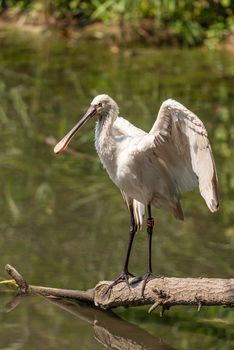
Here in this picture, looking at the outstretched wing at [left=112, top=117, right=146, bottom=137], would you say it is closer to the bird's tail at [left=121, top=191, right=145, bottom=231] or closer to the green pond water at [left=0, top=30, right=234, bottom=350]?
the bird's tail at [left=121, top=191, right=145, bottom=231]

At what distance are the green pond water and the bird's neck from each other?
1025mm

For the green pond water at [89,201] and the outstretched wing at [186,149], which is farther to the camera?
the green pond water at [89,201]

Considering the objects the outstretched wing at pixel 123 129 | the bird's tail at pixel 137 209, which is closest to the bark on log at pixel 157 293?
the bird's tail at pixel 137 209

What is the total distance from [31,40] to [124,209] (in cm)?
758

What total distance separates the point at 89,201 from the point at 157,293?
2.96 meters

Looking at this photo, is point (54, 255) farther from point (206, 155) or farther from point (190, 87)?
point (190, 87)

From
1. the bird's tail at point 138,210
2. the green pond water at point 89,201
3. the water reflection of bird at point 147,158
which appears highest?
the water reflection of bird at point 147,158

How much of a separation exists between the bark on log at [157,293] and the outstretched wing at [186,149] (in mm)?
505

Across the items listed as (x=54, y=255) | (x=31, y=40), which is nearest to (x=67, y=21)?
(x=31, y=40)

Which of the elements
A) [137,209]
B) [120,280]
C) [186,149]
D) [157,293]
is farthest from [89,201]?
[157,293]

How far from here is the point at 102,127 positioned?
6746 mm

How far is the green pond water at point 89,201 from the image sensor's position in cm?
664

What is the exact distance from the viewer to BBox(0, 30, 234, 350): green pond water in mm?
6637

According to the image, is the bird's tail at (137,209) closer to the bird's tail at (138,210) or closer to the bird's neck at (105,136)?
the bird's tail at (138,210)
